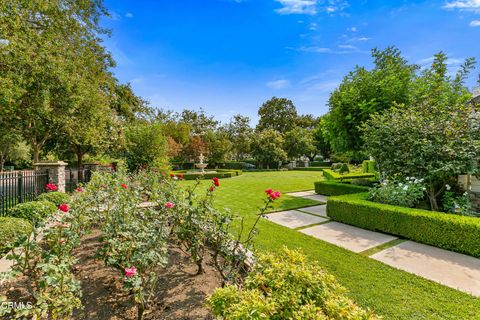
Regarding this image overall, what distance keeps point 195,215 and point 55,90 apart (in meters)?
7.43

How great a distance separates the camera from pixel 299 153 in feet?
109

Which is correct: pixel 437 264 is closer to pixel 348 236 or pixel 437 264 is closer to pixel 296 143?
pixel 348 236

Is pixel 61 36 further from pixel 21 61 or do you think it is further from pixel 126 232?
pixel 126 232

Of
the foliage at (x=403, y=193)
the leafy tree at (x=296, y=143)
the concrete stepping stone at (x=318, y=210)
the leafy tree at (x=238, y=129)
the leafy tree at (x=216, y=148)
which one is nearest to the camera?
the foliage at (x=403, y=193)

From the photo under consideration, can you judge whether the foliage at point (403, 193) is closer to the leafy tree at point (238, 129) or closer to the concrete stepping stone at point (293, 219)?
the concrete stepping stone at point (293, 219)

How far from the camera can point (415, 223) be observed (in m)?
4.23

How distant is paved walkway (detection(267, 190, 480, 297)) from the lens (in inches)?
118

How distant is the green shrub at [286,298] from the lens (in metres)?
1.45

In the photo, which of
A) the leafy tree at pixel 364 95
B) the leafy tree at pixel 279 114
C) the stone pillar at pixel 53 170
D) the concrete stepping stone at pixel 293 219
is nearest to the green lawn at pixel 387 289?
the concrete stepping stone at pixel 293 219

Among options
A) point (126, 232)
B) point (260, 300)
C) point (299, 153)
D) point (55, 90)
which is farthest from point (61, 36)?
point (299, 153)

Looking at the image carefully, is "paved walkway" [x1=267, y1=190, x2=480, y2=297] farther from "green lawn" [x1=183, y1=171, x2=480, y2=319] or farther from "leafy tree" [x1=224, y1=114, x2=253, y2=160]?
"leafy tree" [x1=224, y1=114, x2=253, y2=160]

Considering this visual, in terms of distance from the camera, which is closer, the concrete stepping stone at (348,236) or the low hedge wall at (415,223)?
the low hedge wall at (415,223)

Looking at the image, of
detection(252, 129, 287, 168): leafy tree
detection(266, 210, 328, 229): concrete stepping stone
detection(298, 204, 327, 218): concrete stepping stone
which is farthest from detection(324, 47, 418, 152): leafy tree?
detection(252, 129, 287, 168): leafy tree

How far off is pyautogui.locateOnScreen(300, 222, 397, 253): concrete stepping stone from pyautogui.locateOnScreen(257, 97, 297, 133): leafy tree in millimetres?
35454
